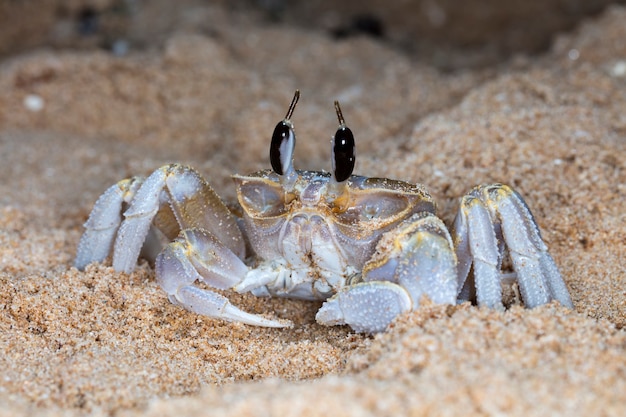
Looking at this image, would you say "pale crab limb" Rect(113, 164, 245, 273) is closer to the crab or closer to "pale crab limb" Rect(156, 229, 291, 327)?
the crab

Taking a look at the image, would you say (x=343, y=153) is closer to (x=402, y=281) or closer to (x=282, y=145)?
(x=282, y=145)

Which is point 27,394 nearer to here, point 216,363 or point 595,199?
point 216,363

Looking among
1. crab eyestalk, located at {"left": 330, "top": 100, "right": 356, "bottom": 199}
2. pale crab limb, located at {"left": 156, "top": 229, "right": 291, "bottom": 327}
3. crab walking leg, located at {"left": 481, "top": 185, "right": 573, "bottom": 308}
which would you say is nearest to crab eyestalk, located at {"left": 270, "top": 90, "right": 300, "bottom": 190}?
crab eyestalk, located at {"left": 330, "top": 100, "right": 356, "bottom": 199}

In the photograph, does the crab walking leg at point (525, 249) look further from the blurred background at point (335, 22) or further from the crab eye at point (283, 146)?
the blurred background at point (335, 22)

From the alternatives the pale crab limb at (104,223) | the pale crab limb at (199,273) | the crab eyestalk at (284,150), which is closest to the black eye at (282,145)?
the crab eyestalk at (284,150)

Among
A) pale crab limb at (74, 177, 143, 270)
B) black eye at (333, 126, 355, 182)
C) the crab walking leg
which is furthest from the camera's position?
pale crab limb at (74, 177, 143, 270)
